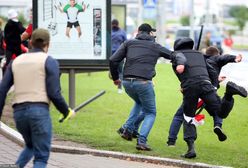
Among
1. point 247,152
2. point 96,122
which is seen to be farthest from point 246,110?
point 247,152

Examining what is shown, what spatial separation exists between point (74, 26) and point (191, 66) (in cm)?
411

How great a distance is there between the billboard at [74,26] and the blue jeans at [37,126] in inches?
271

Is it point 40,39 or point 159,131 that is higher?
point 40,39

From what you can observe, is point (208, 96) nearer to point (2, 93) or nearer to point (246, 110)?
point (2, 93)

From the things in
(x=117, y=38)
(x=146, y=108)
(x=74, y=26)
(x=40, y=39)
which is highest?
(x=40, y=39)

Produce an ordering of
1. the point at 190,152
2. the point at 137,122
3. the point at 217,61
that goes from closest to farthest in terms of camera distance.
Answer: the point at 190,152 < the point at 217,61 < the point at 137,122

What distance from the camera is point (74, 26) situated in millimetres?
14875

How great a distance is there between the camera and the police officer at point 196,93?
36.8ft

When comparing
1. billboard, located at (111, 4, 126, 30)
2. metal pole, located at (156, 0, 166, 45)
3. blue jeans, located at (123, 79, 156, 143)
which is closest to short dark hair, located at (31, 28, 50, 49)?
blue jeans, located at (123, 79, 156, 143)

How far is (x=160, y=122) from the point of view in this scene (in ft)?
49.2

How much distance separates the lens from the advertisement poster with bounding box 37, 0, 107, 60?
14.8 m

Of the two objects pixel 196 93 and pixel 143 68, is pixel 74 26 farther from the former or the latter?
pixel 196 93

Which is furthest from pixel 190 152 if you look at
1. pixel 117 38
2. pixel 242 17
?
pixel 242 17

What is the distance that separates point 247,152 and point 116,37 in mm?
9678
